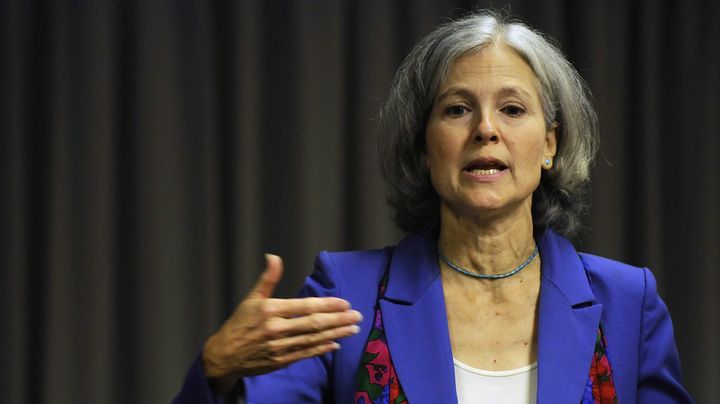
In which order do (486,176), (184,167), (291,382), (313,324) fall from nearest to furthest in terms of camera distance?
(313,324)
(291,382)
(486,176)
(184,167)

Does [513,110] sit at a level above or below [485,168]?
above

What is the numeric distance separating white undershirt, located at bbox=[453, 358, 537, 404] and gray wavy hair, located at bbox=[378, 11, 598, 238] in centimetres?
38

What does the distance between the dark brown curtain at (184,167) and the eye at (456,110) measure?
3.97ft

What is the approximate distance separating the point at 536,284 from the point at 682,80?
5.23ft

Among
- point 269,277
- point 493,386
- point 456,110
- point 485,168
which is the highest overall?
point 456,110

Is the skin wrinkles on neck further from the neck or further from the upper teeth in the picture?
the upper teeth

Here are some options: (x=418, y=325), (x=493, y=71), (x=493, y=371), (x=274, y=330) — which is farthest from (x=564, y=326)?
(x=274, y=330)

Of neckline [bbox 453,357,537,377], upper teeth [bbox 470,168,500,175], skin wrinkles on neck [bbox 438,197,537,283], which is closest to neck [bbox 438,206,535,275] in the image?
skin wrinkles on neck [bbox 438,197,537,283]

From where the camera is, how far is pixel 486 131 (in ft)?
5.67

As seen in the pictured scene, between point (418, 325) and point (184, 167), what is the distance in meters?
1.48

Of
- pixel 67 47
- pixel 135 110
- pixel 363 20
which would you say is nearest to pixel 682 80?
pixel 363 20

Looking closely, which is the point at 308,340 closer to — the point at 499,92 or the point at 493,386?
the point at 493,386

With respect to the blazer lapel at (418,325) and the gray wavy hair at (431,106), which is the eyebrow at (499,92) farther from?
the blazer lapel at (418,325)

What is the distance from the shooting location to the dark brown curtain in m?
2.95
